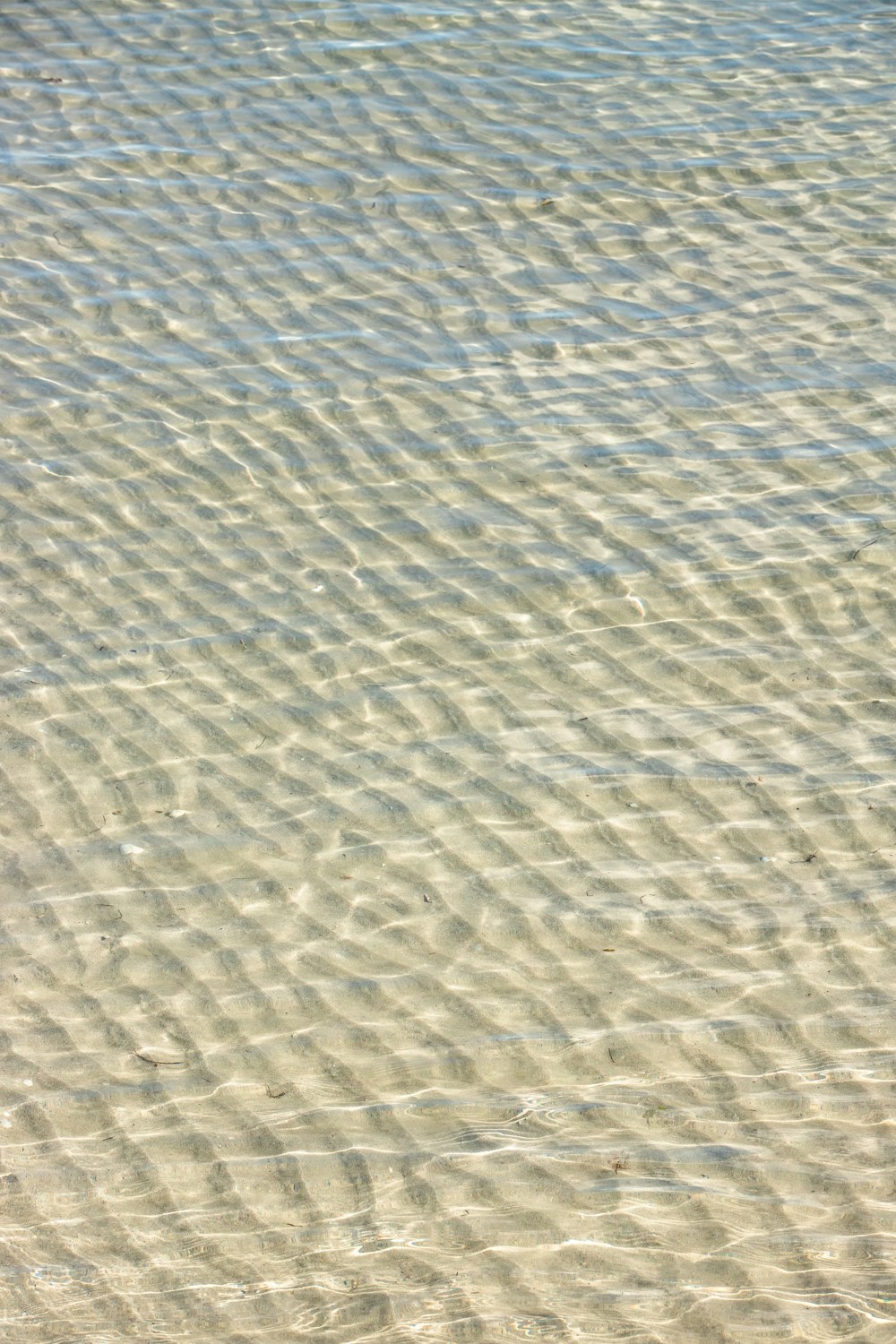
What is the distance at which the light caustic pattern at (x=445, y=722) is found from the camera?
11.4ft

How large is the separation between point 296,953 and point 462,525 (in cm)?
208

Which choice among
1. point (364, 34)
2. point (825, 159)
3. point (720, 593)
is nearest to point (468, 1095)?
point (720, 593)

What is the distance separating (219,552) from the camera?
5.46m

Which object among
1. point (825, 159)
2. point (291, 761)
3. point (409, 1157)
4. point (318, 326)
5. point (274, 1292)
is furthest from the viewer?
point (825, 159)

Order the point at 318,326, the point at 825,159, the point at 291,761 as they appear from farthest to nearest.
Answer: the point at 825,159
the point at 318,326
the point at 291,761

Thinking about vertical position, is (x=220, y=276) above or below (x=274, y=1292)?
above

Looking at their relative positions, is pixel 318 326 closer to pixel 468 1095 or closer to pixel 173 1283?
pixel 468 1095

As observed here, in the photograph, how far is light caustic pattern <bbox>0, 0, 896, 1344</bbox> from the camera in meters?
3.49

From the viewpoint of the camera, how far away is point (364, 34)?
9.19 meters

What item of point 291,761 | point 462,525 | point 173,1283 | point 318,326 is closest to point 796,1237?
point 173,1283

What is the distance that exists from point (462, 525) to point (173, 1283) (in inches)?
121

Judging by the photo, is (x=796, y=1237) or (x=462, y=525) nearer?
(x=796, y=1237)

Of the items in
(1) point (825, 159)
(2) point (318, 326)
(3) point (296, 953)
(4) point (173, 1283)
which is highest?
(1) point (825, 159)

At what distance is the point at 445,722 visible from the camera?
4.79m
